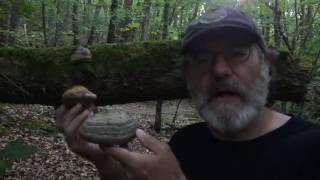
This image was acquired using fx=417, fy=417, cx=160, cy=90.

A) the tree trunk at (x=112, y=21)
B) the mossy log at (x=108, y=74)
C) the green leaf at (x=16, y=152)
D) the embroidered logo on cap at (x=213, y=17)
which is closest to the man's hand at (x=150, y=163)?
the embroidered logo on cap at (x=213, y=17)

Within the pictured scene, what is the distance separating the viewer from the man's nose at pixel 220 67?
1989 millimetres

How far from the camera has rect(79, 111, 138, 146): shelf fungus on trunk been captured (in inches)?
67.2

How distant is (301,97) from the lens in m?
5.51

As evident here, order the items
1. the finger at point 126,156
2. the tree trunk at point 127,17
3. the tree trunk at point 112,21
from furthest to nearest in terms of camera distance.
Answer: the tree trunk at point 127,17 → the tree trunk at point 112,21 → the finger at point 126,156

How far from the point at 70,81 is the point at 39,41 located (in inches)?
567

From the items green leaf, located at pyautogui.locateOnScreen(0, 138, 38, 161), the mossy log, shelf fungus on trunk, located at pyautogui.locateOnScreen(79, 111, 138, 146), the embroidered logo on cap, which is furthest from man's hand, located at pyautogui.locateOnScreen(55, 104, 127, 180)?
the mossy log

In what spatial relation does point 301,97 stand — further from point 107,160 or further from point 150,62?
point 107,160

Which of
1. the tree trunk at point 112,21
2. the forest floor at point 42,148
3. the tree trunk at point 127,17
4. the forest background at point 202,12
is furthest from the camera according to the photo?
the tree trunk at point 127,17

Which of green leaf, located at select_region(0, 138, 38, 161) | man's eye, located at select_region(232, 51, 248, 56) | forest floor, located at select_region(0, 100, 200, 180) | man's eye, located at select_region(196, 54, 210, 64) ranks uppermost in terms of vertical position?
man's eye, located at select_region(232, 51, 248, 56)

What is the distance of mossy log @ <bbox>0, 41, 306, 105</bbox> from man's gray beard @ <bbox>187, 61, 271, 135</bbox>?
2838mm

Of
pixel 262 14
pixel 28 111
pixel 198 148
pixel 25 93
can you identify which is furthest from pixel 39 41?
pixel 198 148

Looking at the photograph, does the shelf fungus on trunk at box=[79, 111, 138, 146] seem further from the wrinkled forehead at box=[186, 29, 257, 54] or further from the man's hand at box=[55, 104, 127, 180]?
the wrinkled forehead at box=[186, 29, 257, 54]

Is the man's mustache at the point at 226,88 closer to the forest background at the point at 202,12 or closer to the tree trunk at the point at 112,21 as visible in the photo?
the forest background at the point at 202,12

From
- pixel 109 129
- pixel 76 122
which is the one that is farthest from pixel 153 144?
pixel 76 122
